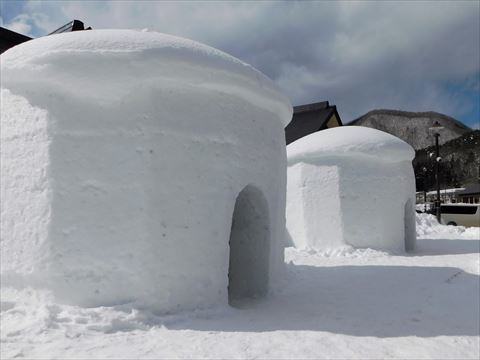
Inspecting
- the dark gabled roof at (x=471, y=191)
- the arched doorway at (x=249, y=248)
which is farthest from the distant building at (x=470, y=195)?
the arched doorway at (x=249, y=248)

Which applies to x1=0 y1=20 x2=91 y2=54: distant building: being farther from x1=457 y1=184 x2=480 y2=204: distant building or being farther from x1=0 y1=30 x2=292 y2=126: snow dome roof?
x1=457 y1=184 x2=480 y2=204: distant building

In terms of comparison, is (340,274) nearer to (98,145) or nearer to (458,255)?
(458,255)

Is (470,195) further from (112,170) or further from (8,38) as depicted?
(112,170)

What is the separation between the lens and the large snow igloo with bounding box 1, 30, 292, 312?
14.6ft

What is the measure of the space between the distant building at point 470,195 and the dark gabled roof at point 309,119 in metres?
18.4

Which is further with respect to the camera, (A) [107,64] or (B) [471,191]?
(B) [471,191]

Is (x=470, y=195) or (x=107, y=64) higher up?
(x=470, y=195)

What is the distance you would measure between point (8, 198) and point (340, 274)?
5.42m

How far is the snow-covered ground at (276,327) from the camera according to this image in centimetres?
367

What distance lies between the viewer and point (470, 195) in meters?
36.6

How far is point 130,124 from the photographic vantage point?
4.62 metres

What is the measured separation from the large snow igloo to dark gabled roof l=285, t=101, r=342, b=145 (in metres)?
16.5

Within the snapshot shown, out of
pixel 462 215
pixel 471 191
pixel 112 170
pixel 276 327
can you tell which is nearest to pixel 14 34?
pixel 112 170

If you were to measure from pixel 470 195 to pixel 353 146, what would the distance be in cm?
3050
